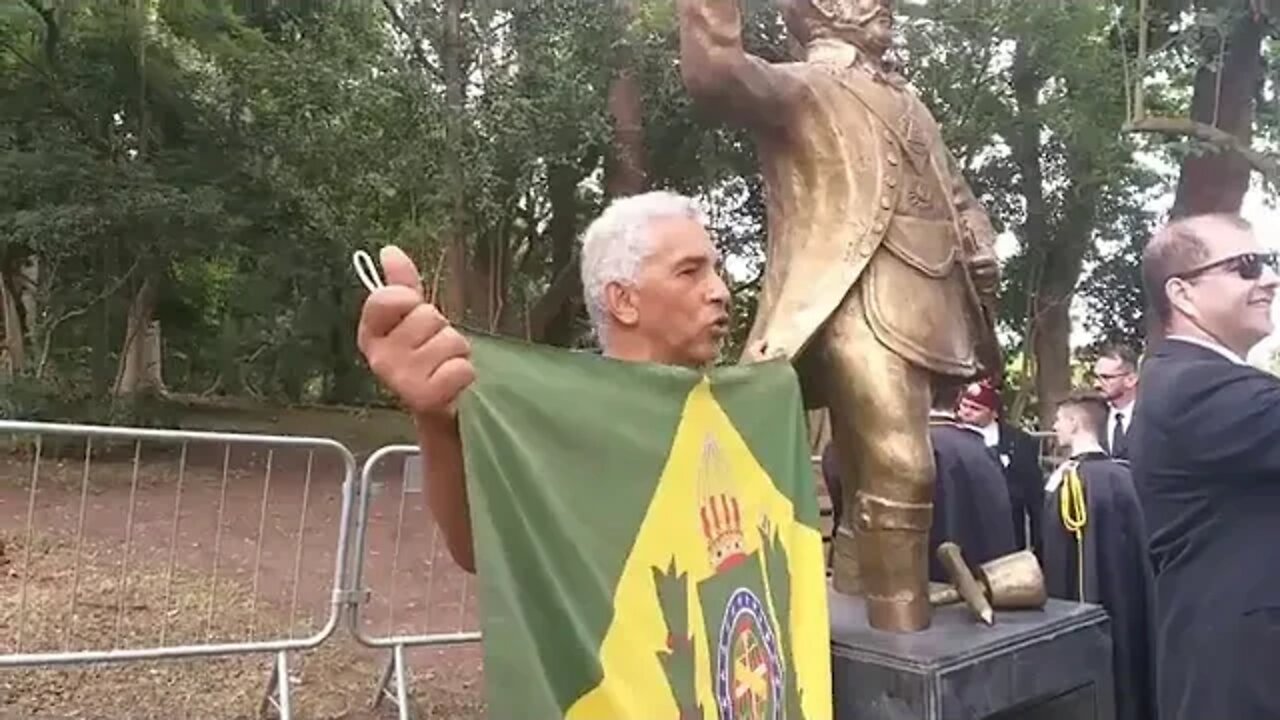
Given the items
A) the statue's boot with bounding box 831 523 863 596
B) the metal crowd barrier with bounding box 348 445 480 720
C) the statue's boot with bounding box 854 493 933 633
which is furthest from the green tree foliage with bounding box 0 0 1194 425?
the statue's boot with bounding box 854 493 933 633

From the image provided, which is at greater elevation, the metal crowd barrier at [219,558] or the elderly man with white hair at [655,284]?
the elderly man with white hair at [655,284]

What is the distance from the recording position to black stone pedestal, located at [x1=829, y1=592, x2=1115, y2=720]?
2.56 meters

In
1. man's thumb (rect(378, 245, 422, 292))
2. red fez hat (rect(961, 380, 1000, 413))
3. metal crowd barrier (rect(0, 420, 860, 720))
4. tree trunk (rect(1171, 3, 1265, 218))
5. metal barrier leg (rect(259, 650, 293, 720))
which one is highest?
tree trunk (rect(1171, 3, 1265, 218))

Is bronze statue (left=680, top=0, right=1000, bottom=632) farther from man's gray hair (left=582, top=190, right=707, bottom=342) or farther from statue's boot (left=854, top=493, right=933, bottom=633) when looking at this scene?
man's gray hair (left=582, top=190, right=707, bottom=342)

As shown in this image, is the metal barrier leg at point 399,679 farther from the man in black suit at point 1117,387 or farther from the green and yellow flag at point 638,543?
the man in black suit at point 1117,387

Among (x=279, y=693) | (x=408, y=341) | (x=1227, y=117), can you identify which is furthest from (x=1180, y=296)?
(x=1227, y=117)

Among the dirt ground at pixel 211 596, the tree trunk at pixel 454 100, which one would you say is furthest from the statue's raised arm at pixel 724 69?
the tree trunk at pixel 454 100

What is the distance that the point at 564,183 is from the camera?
12.7 m

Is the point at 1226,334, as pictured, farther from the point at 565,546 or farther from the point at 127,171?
the point at 127,171

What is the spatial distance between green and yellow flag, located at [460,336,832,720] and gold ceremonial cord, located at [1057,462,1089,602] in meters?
1.98

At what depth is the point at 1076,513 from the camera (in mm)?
4191

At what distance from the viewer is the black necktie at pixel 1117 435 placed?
15.7ft

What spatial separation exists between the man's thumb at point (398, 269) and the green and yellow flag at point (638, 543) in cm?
22

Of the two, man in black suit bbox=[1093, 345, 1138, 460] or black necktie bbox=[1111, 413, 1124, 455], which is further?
man in black suit bbox=[1093, 345, 1138, 460]
